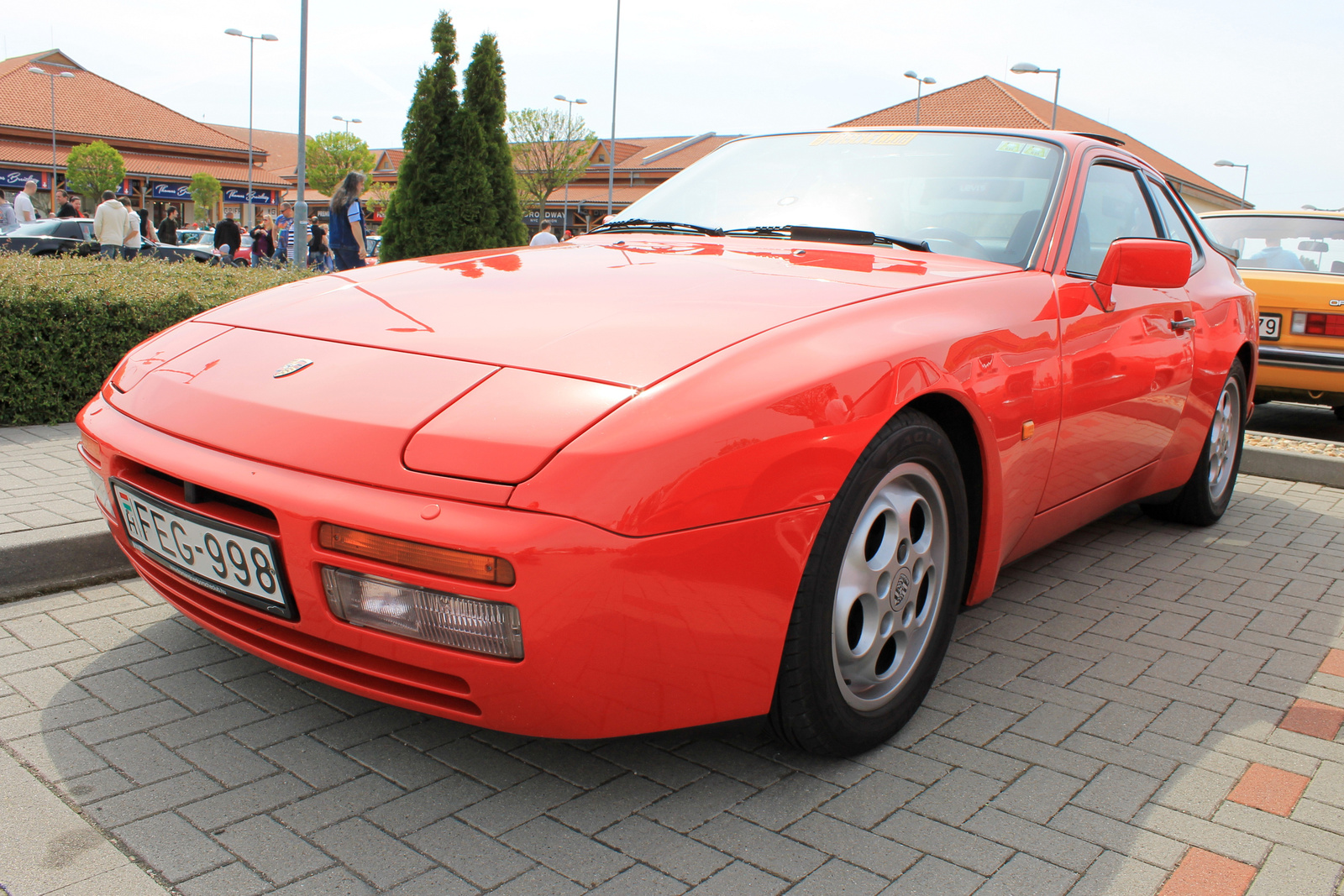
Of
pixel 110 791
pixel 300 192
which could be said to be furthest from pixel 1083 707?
pixel 300 192

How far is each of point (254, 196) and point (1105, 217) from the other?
67.2m

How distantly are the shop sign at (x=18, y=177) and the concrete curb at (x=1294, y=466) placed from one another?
57.8 m

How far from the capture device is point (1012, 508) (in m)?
2.62

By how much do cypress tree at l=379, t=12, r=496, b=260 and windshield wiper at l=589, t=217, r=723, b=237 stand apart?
9.21m

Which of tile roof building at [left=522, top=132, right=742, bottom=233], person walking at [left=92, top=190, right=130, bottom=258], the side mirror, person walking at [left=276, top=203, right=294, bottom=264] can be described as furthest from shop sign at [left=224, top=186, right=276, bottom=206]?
the side mirror

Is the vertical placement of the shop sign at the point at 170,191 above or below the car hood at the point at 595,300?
above

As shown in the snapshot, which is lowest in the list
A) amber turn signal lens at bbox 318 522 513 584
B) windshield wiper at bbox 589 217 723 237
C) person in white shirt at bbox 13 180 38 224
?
amber turn signal lens at bbox 318 522 513 584

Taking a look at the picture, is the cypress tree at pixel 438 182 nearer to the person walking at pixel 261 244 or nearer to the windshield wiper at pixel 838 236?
the person walking at pixel 261 244

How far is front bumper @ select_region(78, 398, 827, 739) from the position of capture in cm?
164

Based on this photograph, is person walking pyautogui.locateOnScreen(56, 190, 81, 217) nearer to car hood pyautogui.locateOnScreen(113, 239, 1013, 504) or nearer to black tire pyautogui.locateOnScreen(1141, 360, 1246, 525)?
car hood pyautogui.locateOnScreen(113, 239, 1013, 504)

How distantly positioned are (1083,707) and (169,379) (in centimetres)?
230

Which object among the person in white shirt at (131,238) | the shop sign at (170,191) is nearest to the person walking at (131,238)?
the person in white shirt at (131,238)

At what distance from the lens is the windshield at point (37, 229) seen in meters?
18.2

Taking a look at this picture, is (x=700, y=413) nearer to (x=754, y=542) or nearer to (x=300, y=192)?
(x=754, y=542)
